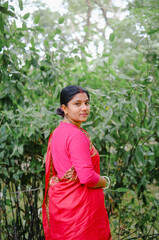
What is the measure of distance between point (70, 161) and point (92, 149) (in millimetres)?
113

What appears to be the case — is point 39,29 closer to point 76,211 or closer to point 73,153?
point 73,153

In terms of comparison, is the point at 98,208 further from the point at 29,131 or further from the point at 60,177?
the point at 29,131

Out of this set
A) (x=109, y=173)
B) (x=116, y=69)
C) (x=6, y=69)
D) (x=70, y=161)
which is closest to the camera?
(x=70, y=161)

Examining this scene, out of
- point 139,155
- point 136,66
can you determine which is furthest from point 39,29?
point 139,155

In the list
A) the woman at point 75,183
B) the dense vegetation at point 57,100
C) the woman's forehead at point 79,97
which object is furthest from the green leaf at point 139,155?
the woman's forehead at point 79,97

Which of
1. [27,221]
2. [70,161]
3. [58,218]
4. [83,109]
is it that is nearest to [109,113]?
[83,109]

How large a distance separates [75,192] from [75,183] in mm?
33

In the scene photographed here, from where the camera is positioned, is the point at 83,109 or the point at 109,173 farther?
the point at 109,173

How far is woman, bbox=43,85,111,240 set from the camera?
0.95 metres

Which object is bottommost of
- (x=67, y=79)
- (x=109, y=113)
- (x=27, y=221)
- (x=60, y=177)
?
(x=27, y=221)

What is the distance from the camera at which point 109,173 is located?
167cm

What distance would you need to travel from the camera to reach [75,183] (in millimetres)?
996

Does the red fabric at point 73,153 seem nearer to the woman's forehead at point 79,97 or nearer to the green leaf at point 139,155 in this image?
the woman's forehead at point 79,97

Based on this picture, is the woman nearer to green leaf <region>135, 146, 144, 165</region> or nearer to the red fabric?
the red fabric
